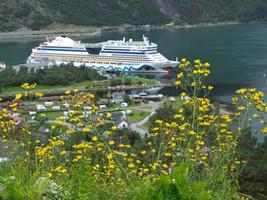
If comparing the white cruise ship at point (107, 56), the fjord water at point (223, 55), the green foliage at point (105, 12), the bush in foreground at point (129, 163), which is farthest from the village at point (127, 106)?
the green foliage at point (105, 12)

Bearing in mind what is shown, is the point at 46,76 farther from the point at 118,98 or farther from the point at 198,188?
the point at 198,188

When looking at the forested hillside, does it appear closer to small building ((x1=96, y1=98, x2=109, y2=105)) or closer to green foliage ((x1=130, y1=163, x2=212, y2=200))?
small building ((x1=96, y1=98, x2=109, y2=105))

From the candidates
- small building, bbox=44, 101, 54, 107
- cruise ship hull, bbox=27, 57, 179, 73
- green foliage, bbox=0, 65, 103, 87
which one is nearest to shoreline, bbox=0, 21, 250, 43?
cruise ship hull, bbox=27, 57, 179, 73

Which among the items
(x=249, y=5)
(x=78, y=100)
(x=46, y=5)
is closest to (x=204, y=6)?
(x=249, y=5)

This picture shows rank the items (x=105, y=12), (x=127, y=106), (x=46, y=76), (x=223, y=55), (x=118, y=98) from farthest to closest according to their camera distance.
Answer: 1. (x=105, y=12)
2. (x=223, y=55)
3. (x=46, y=76)
4. (x=118, y=98)
5. (x=127, y=106)

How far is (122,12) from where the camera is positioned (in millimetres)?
68500

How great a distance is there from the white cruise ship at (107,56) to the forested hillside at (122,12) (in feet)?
70.4

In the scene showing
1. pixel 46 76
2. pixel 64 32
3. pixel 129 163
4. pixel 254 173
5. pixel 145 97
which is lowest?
pixel 64 32

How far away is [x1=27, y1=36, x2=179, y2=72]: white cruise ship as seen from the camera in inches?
1266

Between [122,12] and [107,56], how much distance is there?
1410 inches

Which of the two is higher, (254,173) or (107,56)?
(254,173)

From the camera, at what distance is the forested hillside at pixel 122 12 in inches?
2314

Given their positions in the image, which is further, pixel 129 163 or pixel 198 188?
pixel 129 163

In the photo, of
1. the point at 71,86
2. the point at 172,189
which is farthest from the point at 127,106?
the point at 172,189
